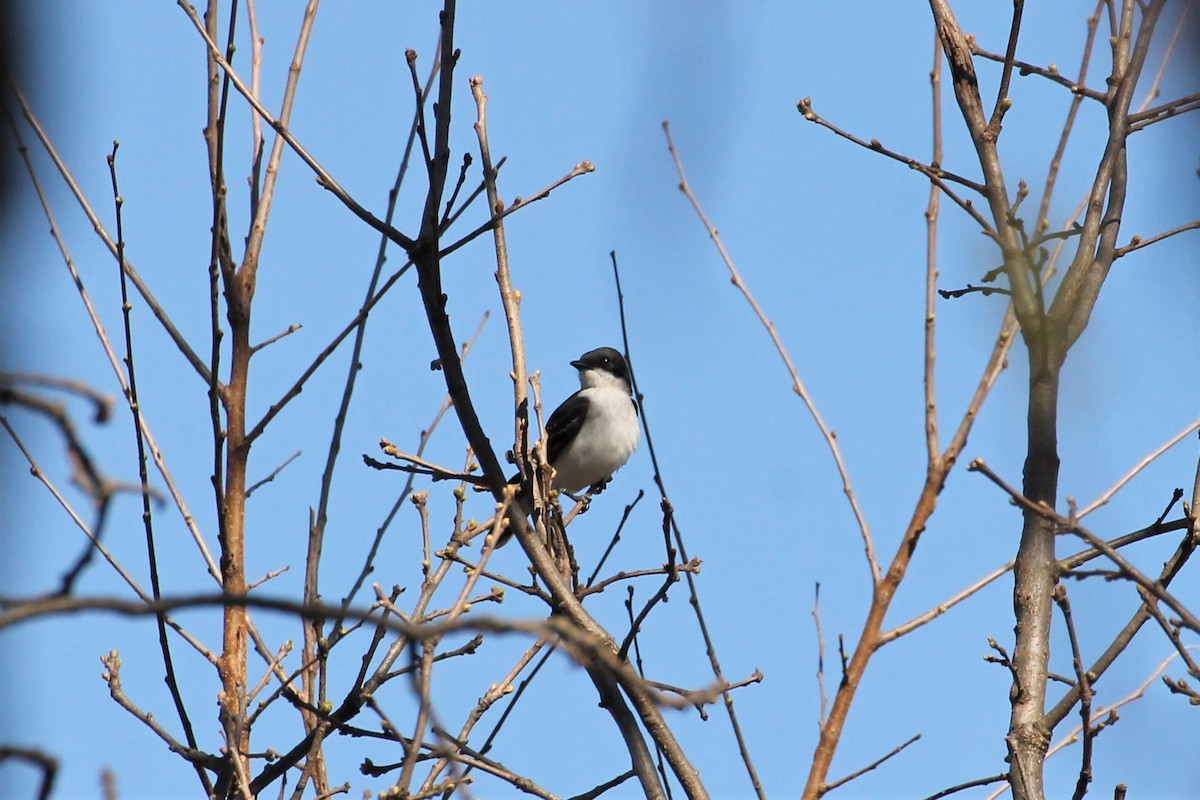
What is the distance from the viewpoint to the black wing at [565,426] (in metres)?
10.1

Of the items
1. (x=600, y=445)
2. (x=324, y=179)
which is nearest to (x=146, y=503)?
(x=324, y=179)

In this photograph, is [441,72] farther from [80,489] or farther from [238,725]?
[80,489]

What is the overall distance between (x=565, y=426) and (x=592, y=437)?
0.32m

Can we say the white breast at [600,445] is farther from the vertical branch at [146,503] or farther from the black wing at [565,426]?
the vertical branch at [146,503]

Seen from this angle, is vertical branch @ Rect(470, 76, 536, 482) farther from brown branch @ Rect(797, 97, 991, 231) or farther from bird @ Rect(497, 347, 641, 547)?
bird @ Rect(497, 347, 641, 547)

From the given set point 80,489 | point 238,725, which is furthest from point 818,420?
point 80,489

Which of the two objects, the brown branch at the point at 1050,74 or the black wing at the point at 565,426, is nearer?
the brown branch at the point at 1050,74

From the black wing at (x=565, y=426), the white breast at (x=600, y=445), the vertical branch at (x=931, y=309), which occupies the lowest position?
the vertical branch at (x=931, y=309)

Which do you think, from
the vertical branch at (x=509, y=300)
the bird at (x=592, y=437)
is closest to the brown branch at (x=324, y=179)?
the vertical branch at (x=509, y=300)

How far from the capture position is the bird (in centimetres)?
998

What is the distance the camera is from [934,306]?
8.95 feet

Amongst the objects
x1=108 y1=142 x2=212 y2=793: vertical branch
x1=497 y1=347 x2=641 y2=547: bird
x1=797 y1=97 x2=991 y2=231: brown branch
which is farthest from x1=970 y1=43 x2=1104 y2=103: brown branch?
x1=497 y1=347 x2=641 y2=547: bird

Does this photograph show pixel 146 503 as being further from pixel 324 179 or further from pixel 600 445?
pixel 600 445

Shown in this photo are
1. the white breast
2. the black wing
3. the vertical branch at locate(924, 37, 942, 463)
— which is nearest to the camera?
the vertical branch at locate(924, 37, 942, 463)
